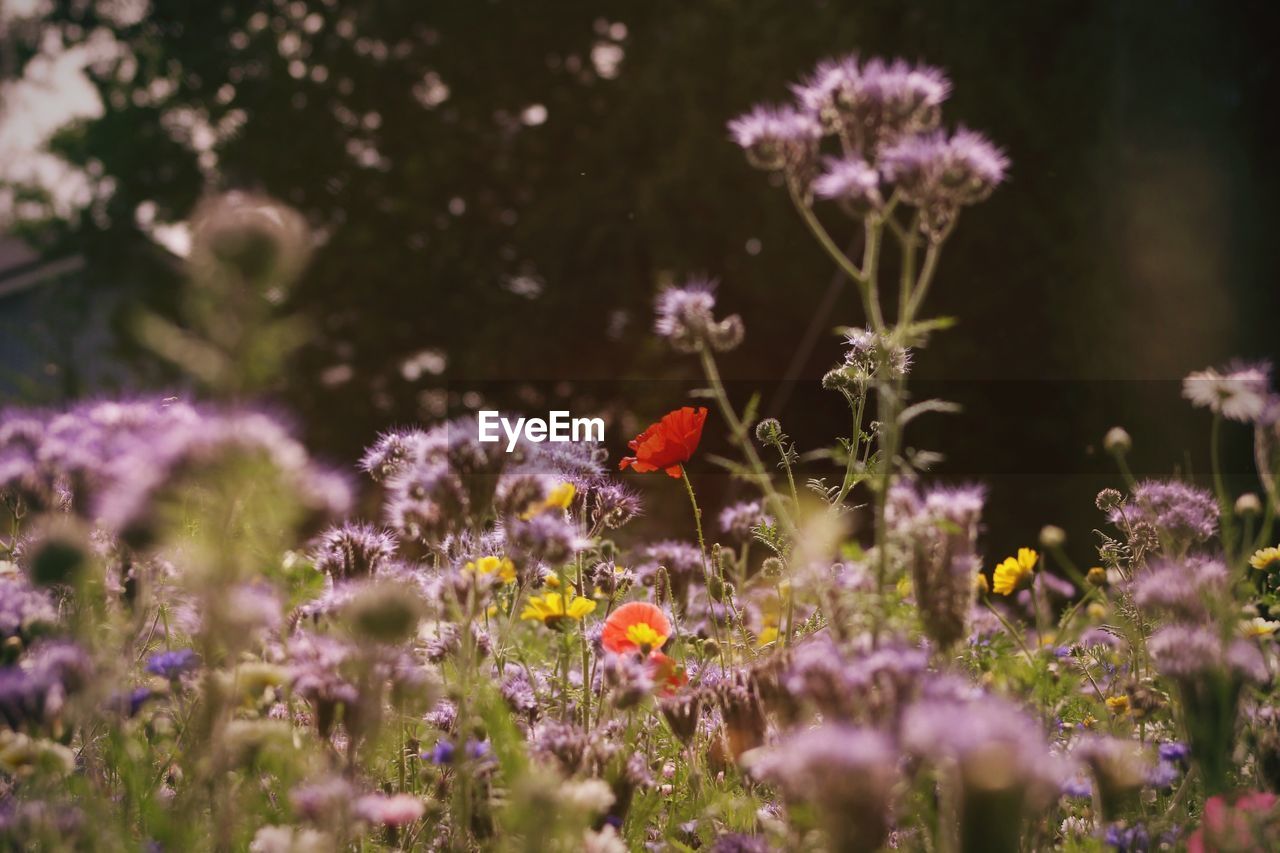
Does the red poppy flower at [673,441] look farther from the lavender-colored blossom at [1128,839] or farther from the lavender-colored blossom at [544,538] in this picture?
the lavender-colored blossom at [1128,839]

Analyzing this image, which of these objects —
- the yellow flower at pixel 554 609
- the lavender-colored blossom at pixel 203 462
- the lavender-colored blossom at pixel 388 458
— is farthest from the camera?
the lavender-colored blossom at pixel 388 458

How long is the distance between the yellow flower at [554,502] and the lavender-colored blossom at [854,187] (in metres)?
0.87

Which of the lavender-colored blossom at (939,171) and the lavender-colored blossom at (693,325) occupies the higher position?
the lavender-colored blossom at (939,171)

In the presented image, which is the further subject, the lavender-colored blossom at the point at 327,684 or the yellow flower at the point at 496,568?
the yellow flower at the point at 496,568

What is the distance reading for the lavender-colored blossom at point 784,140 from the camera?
1.75m

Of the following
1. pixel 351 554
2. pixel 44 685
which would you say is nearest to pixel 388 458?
pixel 351 554

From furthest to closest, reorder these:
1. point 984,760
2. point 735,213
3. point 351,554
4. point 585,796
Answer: point 735,213 < point 351,554 < point 585,796 < point 984,760

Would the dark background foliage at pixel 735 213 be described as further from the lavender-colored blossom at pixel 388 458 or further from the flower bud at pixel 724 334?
the flower bud at pixel 724 334

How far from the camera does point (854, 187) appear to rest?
1616mm

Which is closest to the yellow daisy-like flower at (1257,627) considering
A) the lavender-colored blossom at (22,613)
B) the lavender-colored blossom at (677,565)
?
the lavender-colored blossom at (677,565)

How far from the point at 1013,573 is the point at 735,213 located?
26.2 ft

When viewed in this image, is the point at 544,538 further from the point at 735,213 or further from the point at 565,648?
the point at 735,213

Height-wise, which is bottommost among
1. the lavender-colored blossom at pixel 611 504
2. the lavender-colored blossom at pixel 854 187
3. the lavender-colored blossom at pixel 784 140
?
the lavender-colored blossom at pixel 611 504

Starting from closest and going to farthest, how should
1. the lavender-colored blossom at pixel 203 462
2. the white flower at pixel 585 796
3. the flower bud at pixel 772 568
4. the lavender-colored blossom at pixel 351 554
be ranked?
the lavender-colored blossom at pixel 203 462 < the white flower at pixel 585 796 < the lavender-colored blossom at pixel 351 554 < the flower bud at pixel 772 568
